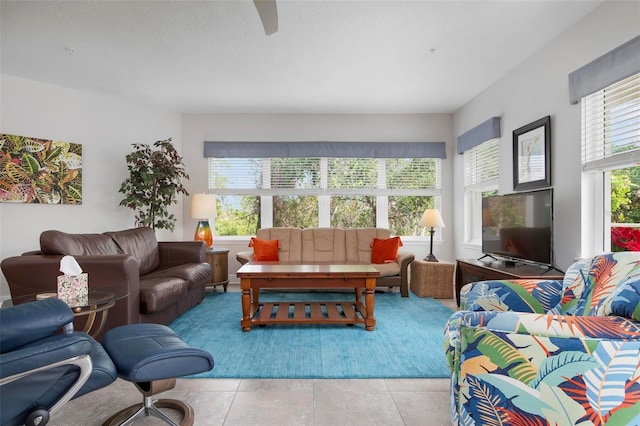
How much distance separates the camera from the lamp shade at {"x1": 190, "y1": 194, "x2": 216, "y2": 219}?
461cm

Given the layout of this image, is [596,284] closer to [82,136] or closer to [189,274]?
[189,274]

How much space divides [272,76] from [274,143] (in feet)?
4.83

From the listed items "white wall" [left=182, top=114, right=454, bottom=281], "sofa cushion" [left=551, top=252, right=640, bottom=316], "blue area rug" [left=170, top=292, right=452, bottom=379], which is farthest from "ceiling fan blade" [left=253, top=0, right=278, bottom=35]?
"white wall" [left=182, top=114, right=454, bottom=281]

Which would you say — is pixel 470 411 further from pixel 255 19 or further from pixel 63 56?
pixel 63 56

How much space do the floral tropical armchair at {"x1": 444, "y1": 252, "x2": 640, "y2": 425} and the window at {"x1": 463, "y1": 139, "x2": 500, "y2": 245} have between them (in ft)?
10.3

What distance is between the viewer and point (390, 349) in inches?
103

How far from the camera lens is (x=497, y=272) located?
293 centimetres

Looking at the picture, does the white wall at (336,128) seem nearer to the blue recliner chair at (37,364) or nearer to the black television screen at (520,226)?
the black television screen at (520,226)

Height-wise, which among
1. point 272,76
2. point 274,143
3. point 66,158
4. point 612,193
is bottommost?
point 612,193

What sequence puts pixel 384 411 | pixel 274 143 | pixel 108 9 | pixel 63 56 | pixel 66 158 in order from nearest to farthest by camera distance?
pixel 384 411, pixel 108 9, pixel 63 56, pixel 66 158, pixel 274 143

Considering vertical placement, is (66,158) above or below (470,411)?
above

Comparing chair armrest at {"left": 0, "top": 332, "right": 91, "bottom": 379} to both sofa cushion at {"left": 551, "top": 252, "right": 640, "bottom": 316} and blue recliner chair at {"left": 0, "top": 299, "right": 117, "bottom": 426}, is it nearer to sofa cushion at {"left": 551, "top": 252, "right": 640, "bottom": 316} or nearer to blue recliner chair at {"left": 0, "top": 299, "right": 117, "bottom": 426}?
blue recliner chair at {"left": 0, "top": 299, "right": 117, "bottom": 426}

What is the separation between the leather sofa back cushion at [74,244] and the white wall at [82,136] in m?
1.29

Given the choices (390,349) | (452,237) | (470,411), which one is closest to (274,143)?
(452,237)
